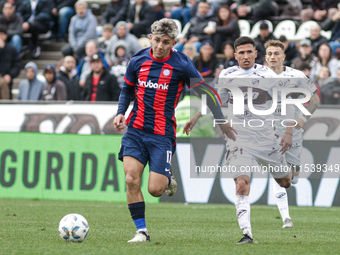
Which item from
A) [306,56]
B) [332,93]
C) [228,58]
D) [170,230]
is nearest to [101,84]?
[228,58]

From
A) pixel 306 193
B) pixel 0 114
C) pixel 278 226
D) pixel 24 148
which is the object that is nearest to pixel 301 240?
pixel 278 226

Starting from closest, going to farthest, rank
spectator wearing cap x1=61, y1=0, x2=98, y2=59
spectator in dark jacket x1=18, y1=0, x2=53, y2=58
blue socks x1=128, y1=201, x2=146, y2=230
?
blue socks x1=128, y1=201, x2=146, y2=230 → spectator wearing cap x1=61, y1=0, x2=98, y2=59 → spectator in dark jacket x1=18, y1=0, x2=53, y2=58

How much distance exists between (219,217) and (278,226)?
1446mm

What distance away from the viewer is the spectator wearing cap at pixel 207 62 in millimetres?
14266

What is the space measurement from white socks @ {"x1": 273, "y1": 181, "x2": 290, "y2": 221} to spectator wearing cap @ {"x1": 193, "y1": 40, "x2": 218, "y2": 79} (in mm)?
5917

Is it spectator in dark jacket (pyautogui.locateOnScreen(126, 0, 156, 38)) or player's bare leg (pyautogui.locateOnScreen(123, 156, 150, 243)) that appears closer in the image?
player's bare leg (pyautogui.locateOnScreen(123, 156, 150, 243))

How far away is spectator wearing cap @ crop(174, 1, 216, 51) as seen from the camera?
52.9 feet

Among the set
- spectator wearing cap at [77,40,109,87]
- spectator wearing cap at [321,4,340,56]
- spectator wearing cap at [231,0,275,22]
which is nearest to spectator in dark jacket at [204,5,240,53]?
spectator wearing cap at [231,0,275,22]

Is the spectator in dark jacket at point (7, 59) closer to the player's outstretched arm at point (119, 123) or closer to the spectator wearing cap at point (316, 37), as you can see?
the spectator wearing cap at point (316, 37)

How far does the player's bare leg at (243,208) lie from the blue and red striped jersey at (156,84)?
957 millimetres

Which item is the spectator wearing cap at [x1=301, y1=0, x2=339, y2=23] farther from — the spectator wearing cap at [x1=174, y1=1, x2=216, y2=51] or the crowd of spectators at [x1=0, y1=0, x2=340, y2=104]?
the spectator wearing cap at [x1=174, y1=1, x2=216, y2=51]

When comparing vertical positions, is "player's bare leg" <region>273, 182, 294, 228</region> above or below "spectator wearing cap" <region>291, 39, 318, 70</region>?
below

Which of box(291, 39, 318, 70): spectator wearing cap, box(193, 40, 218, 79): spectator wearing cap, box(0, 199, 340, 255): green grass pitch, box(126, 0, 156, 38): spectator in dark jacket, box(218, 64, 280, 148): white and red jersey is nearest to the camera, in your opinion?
box(0, 199, 340, 255): green grass pitch

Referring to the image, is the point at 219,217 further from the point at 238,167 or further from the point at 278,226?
the point at 238,167
